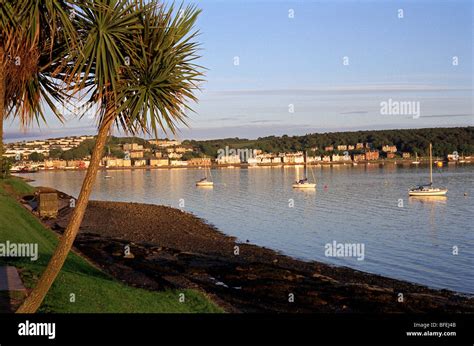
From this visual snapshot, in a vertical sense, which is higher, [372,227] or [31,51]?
→ [31,51]

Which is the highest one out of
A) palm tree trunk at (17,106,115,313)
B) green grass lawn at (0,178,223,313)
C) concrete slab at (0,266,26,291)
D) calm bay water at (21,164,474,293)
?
palm tree trunk at (17,106,115,313)

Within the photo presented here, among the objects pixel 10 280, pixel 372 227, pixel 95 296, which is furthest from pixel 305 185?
pixel 10 280

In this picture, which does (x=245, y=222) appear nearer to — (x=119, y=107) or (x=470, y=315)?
(x=470, y=315)

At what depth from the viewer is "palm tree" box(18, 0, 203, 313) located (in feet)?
25.7

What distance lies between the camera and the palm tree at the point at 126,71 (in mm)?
7836

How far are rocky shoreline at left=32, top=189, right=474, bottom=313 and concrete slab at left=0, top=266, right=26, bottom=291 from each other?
14.7ft

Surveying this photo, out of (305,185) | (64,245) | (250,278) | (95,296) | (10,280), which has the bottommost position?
A: (305,185)

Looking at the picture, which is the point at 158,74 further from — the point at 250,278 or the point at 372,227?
the point at 372,227

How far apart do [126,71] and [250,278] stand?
1475cm

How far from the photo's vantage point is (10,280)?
40.5 ft

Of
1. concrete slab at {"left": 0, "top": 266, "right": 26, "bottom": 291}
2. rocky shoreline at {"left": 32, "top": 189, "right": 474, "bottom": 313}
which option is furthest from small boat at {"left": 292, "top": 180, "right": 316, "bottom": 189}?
concrete slab at {"left": 0, "top": 266, "right": 26, "bottom": 291}

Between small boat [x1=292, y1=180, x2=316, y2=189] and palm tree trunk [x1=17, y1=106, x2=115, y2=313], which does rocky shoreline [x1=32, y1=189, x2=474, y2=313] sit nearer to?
palm tree trunk [x1=17, y1=106, x2=115, y2=313]

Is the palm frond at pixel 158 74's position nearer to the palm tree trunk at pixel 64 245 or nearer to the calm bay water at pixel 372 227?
the palm tree trunk at pixel 64 245

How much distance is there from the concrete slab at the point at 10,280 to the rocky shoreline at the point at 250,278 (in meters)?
4.47
